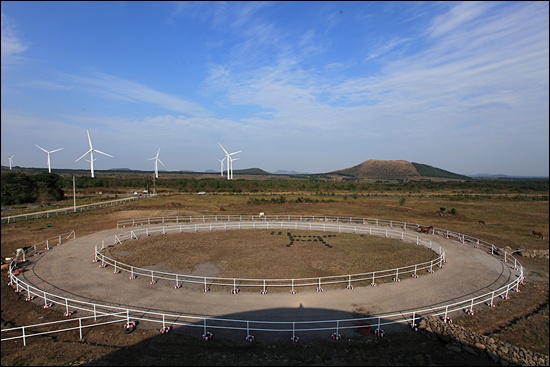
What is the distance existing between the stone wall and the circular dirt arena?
1.41 meters

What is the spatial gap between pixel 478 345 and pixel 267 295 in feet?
28.5

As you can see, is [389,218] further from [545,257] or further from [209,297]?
[209,297]

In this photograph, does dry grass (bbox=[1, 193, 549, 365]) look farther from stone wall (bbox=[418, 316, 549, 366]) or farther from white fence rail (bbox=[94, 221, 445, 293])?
white fence rail (bbox=[94, 221, 445, 293])

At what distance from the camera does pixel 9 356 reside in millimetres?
10164

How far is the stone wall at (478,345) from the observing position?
9898 mm

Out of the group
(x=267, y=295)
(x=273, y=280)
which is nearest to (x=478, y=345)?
(x=273, y=280)

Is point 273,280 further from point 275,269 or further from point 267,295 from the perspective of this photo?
point 275,269

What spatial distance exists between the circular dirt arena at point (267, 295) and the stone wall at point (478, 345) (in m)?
1.41

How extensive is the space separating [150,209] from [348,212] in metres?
30.3

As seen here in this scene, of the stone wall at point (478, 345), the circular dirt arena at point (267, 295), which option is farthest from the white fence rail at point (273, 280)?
the stone wall at point (478, 345)

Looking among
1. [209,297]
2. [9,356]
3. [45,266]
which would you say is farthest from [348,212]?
[9,356]

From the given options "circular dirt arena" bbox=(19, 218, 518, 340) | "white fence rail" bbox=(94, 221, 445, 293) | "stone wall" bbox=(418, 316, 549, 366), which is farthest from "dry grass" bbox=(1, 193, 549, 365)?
"white fence rail" bbox=(94, 221, 445, 293)

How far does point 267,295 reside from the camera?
48.3 ft

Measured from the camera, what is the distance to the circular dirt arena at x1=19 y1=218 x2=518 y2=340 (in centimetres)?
1287
